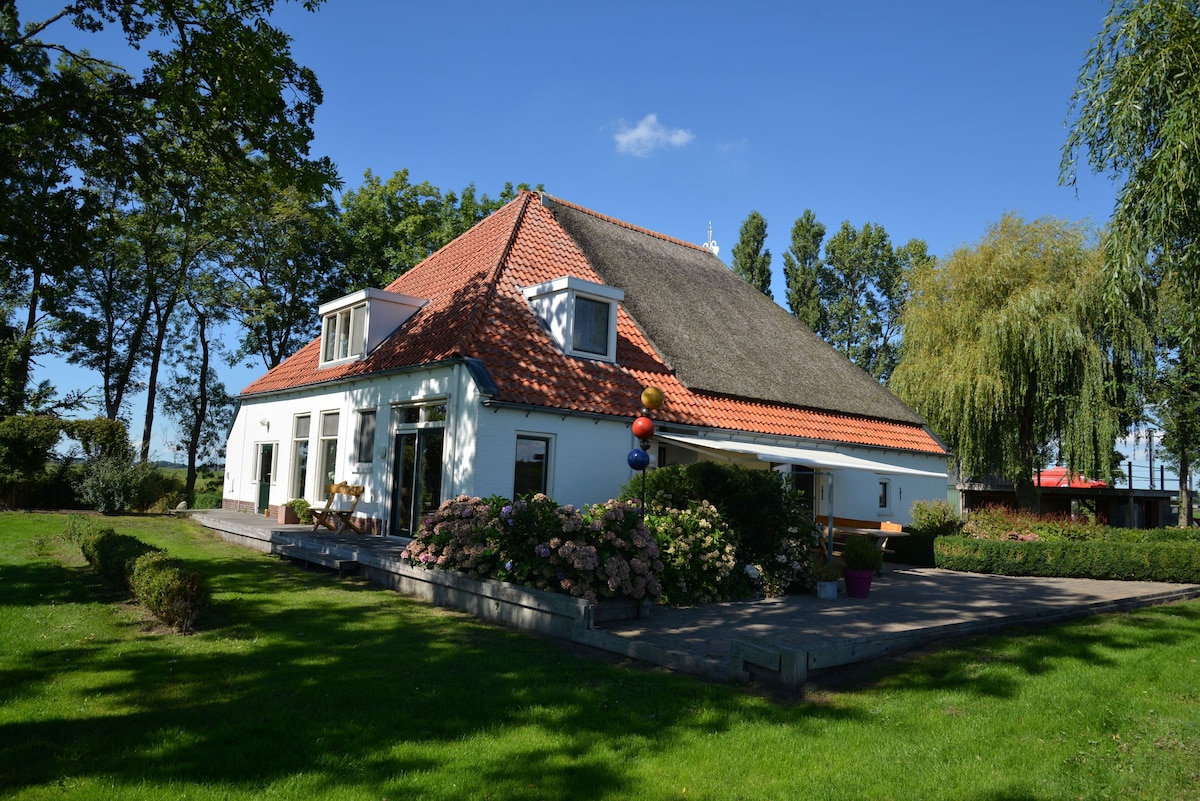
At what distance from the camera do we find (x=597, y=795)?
445 centimetres

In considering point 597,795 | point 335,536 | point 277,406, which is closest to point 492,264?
point 335,536

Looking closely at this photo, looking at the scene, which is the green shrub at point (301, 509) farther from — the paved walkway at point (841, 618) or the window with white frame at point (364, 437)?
the paved walkway at point (841, 618)

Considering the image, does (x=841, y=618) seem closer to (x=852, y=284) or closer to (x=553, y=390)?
(x=553, y=390)

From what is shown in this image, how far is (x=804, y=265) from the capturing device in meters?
44.8

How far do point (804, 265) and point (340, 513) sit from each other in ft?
116

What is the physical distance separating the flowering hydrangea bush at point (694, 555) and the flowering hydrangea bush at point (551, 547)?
1.37ft

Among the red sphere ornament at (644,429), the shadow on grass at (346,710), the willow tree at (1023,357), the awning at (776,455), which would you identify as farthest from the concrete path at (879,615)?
the willow tree at (1023,357)

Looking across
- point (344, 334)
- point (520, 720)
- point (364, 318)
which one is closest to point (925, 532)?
point (364, 318)

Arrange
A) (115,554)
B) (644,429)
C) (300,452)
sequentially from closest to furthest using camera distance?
1. (115,554)
2. (644,429)
3. (300,452)

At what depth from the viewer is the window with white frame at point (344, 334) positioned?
17172mm

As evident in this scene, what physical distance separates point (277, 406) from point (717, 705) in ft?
56.1

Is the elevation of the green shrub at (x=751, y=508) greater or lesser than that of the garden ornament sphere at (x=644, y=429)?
lesser

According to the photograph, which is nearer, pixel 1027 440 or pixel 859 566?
pixel 859 566

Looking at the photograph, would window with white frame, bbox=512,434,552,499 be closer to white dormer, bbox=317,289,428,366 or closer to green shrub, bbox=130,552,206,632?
white dormer, bbox=317,289,428,366
